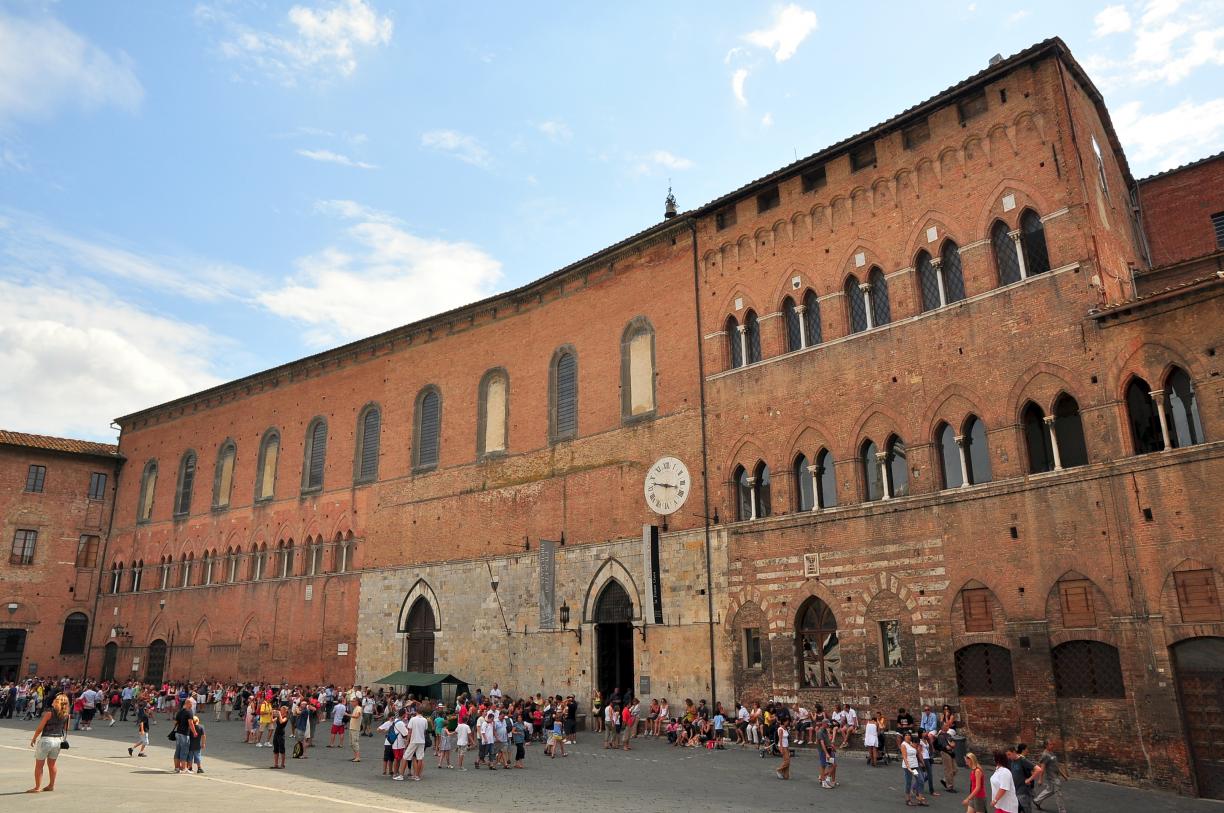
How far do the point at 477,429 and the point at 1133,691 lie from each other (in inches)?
807

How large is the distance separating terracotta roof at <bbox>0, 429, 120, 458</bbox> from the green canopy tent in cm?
2516

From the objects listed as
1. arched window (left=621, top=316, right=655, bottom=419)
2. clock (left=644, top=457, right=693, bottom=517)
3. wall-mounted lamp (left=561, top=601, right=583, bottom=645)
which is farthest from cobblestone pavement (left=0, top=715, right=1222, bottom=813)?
arched window (left=621, top=316, right=655, bottom=419)

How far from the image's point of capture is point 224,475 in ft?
128

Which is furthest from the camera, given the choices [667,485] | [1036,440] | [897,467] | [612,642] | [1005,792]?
[612,642]

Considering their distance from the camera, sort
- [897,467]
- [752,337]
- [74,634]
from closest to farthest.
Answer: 1. [897,467]
2. [752,337]
3. [74,634]

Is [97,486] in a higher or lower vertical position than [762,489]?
higher

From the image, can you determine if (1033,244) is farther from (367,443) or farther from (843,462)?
(367,443)

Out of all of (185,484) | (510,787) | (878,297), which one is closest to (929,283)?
(878,297)

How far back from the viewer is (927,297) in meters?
20.4

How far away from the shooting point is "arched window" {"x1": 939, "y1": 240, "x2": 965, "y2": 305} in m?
19.9

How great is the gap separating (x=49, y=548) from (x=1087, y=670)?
4345cm

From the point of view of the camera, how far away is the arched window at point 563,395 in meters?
27.7

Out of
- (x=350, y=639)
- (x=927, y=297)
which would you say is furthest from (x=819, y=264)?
(x=350, y=639)

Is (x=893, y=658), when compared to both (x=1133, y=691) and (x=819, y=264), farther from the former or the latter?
(x=819, y=264)
